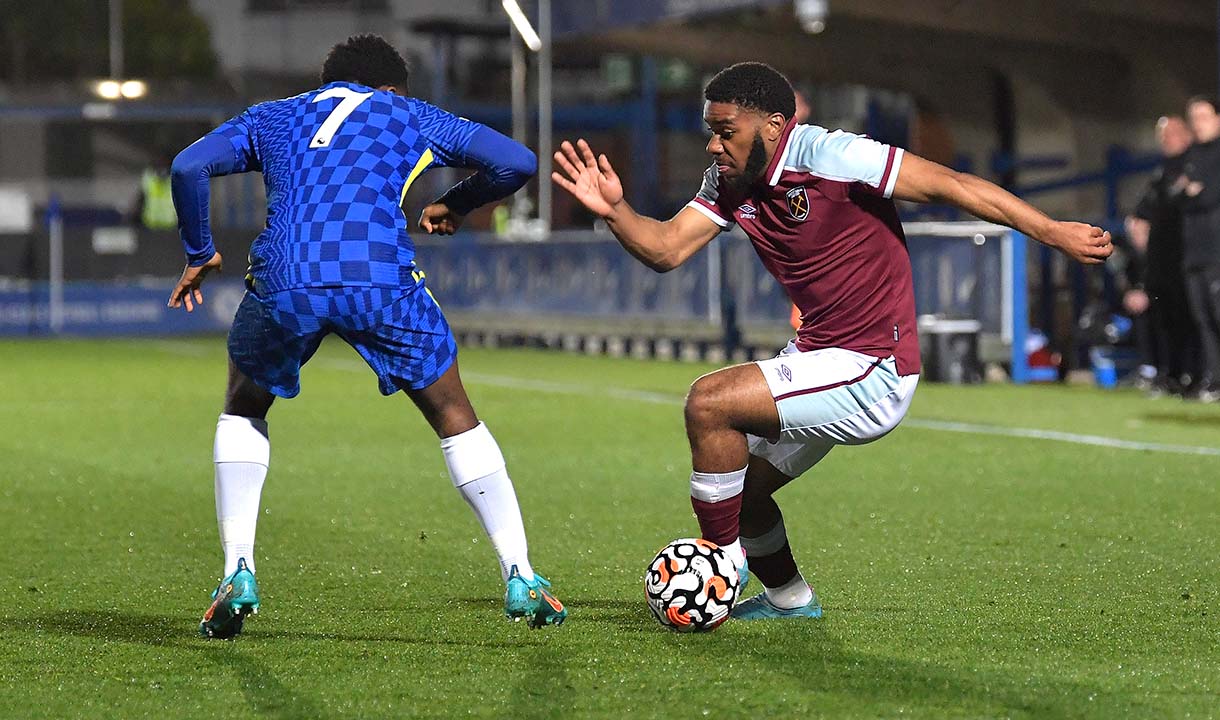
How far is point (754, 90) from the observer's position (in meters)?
6.00

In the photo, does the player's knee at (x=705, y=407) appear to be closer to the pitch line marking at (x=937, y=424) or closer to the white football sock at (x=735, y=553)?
the white football sock at (x=735, y=553)

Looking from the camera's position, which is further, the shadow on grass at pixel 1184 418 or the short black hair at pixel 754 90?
the shadow on grass at pixel 1184 418

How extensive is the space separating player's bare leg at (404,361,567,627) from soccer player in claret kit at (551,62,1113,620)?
1.75 feet

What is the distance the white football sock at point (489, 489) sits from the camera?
6.14 m

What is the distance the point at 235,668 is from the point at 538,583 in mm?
961

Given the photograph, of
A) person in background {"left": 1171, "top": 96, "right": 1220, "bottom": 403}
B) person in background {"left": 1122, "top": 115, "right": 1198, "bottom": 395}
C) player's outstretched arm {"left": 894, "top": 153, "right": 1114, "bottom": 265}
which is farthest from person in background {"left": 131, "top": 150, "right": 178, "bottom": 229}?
player's outstretched arm {"left": 894, "top": 153, "right": 1114, "bottom": 265}

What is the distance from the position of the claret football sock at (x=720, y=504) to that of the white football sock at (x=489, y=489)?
533 millimetres

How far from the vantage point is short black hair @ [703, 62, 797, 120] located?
236 inches

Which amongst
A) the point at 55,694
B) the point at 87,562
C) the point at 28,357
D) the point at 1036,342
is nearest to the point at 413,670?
the point at 55,694

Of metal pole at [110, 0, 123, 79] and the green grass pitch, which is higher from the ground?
metal pole at [110, 0, 123, 79]

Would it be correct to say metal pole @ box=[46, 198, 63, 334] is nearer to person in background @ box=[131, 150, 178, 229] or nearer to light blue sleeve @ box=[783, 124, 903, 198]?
person in background @ box=[131, 150, 178, 229]

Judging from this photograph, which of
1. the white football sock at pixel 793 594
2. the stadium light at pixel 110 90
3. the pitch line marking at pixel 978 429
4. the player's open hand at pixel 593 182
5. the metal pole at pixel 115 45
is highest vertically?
the metal pole at pixel 115 45

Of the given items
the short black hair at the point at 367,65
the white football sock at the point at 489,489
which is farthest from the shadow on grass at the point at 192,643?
the short black hair at the point at 367,65

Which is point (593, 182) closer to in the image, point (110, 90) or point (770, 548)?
point (770, 548)
